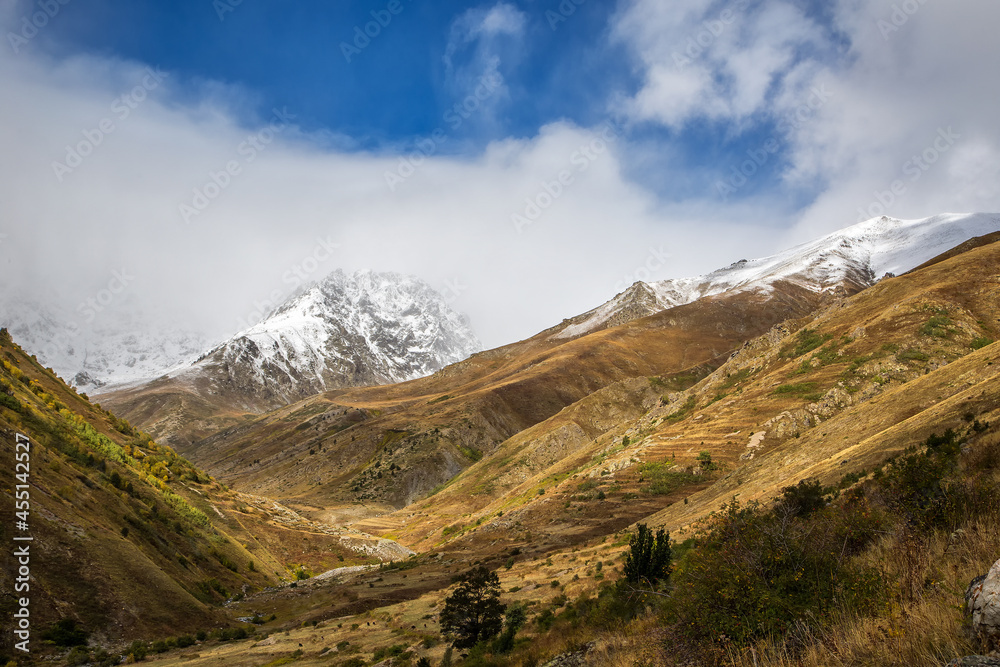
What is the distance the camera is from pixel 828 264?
153875 millimetres

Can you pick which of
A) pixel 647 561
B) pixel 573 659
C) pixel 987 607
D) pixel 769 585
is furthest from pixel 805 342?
pixel 987 607

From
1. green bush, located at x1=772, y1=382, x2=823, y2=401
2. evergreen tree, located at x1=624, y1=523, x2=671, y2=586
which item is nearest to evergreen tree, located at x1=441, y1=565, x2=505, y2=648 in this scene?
evergreen tree, located at x1=624, y1=523, x2=671, y2=586

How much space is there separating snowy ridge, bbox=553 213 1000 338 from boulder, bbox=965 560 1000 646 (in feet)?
474

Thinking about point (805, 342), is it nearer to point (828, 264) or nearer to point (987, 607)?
point (987, 607)

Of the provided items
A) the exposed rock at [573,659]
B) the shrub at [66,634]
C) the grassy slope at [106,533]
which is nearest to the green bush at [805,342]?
the exposed rock at [573,659]

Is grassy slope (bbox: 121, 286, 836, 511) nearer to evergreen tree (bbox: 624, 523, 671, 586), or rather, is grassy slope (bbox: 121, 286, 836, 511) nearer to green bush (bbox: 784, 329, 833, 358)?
green bush (bbox: 784, 329, 833, 358)

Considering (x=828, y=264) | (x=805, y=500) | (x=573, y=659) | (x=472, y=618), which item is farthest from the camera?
(x=828, y=264)

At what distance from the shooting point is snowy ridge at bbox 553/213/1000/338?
5684 inches

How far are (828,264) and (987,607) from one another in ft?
589

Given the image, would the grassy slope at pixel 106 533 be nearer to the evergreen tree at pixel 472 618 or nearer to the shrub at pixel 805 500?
the evergreen tree at pixel 472 618

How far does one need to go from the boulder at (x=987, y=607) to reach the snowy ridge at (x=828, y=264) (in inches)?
5684

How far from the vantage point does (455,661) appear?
13.4 meters

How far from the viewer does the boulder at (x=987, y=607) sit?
4051 millimetres

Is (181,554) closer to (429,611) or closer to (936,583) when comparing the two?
(429,611)
